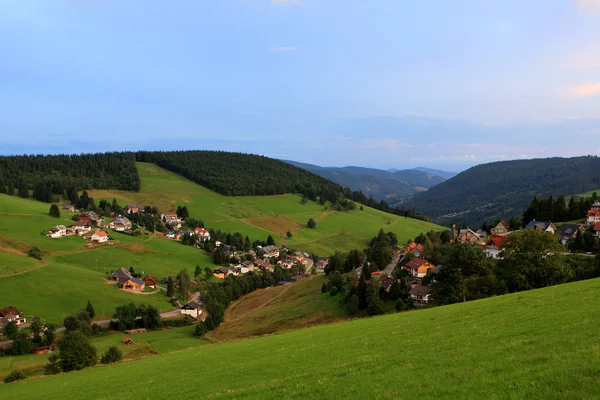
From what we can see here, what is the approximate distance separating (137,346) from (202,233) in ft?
294

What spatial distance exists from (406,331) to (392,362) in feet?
27.7

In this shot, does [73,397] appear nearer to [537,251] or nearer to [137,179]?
[537,251]

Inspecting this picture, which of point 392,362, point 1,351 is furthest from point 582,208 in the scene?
point 1,351

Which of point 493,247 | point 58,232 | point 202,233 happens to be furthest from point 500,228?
point 58,232

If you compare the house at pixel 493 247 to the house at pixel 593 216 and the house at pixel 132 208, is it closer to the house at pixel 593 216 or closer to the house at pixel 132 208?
the house at pixel 593 216

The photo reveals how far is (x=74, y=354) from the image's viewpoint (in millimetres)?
40219

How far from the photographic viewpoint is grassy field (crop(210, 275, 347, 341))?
56062mm

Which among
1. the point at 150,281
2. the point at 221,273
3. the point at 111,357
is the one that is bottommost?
the point at 221,273

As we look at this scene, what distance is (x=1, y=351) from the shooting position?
5491 cm

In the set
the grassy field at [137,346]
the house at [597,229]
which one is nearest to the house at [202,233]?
the grassy field at [137,346]

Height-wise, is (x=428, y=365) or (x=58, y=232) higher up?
(x=428, y=365)

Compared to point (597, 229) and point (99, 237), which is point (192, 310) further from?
point (597, 229)

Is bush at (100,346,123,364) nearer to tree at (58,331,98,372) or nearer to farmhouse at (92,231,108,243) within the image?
tree at (58,331,98,372)

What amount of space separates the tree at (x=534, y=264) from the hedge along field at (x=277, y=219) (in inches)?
4015
